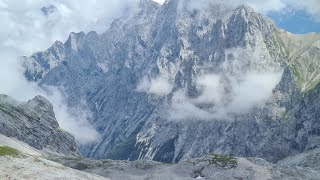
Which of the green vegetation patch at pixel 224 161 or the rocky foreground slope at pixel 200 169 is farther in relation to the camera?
the green vegetation patch at pixel 224 161

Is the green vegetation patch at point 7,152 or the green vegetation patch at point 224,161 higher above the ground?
the green vegetation patch at point 224,161

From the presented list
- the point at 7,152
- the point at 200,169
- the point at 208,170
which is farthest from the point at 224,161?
the point at 7,152

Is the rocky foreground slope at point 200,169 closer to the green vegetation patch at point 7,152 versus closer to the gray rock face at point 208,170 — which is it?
the gray rock face at point 208,170

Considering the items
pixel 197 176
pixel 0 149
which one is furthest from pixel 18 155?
pixel 197 176

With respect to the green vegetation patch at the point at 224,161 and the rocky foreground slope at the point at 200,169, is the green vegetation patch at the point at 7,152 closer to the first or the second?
the rocky foreground slope at the point at 200,169

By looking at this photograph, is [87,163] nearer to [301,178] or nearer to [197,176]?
[197,176]

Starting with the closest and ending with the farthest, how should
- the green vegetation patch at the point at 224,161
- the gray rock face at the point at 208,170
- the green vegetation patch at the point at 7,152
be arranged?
the green vegetation patch at the point at 7,152
the gray rock face at the point at 208,170
the green vegetation patch at the point at 224,161

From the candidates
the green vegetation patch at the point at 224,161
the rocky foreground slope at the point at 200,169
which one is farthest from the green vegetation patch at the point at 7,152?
the green vegetation patch at the point at 224,161

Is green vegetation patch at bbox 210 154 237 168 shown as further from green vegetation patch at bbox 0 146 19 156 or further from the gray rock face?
green vegetation patch at bbox 0 146 19 156

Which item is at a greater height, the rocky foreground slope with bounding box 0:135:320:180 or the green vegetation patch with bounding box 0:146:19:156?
the rocky foreground slope with bounding box 0:135:320:180

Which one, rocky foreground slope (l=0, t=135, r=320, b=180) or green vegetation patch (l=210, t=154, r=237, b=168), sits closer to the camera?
rocky foreground slope (l=0, t=135, r=320, b=180)

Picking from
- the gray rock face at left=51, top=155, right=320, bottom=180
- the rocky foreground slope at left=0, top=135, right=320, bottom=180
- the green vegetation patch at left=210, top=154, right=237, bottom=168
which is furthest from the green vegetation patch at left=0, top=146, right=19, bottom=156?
the green vegetation patch at left=210, top=154, right=237, bottom=168

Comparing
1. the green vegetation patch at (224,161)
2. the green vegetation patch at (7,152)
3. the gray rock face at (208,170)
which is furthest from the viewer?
the green vegetation patch at (224,161)

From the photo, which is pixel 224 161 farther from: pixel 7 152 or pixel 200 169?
pixel 7 152
